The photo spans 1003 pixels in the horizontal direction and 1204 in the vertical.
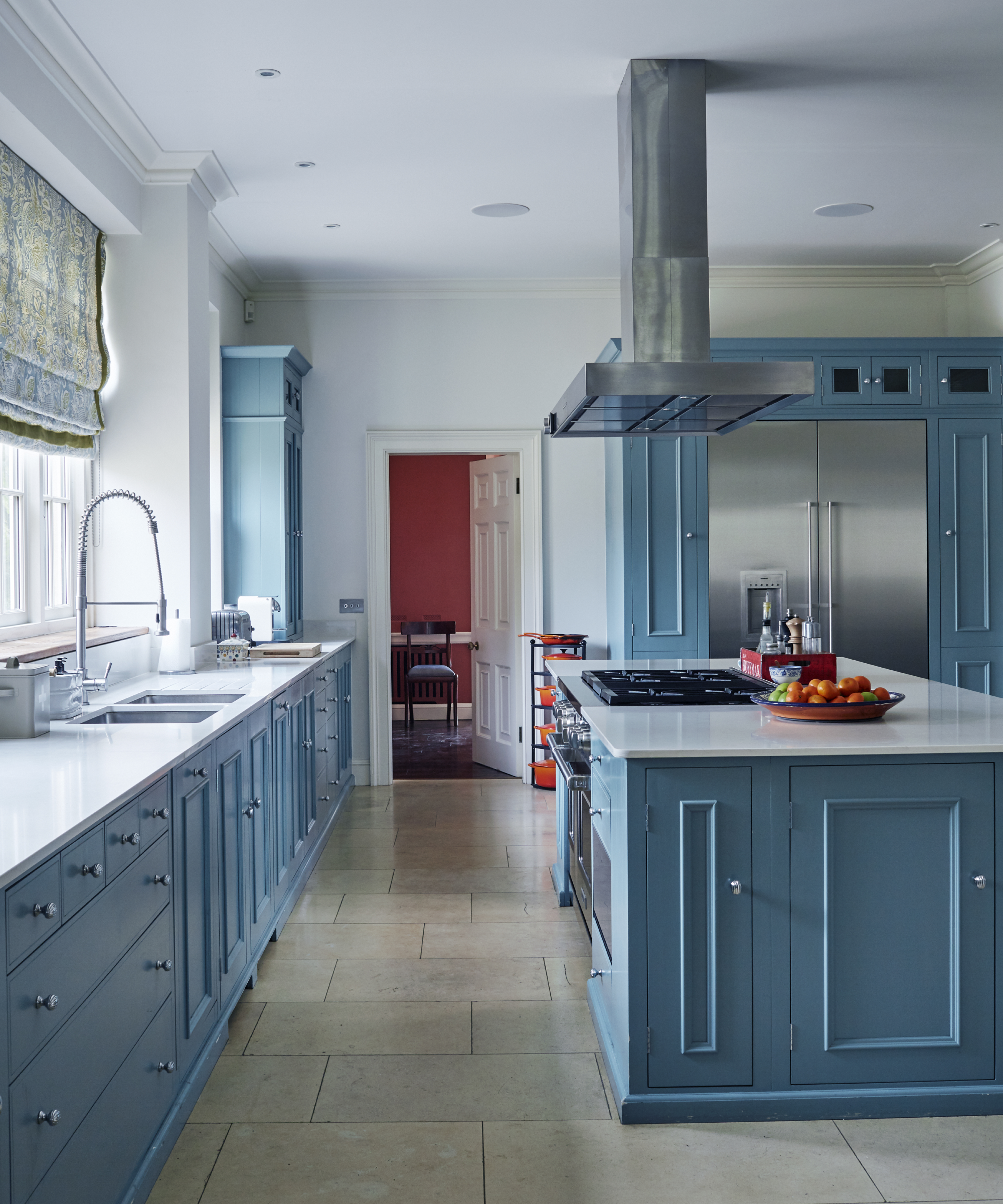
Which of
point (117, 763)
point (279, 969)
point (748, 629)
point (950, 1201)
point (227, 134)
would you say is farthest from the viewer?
point (748, 629)

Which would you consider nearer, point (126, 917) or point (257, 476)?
point (126, 917)

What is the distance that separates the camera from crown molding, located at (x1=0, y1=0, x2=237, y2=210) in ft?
10.3

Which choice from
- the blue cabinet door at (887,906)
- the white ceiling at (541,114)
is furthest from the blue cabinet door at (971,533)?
the blue cabinet door at (887,906)

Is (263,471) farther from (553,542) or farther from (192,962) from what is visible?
(192,962)

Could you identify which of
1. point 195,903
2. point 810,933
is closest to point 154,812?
point 195,903

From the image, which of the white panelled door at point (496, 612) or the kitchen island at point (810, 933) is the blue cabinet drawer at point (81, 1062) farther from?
the white panelled door at point (496, 612)

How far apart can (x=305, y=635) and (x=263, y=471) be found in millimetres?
1085

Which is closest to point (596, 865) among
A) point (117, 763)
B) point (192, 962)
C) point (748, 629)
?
point (192, 962)

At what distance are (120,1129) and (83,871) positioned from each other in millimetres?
550

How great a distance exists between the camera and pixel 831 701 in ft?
9.08

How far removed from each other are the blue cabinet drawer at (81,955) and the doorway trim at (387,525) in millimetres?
3981

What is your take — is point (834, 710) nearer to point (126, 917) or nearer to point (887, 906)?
point (887, 906)

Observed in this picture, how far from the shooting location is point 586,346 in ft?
20.5

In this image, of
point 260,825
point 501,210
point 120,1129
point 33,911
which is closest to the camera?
point 33,911
